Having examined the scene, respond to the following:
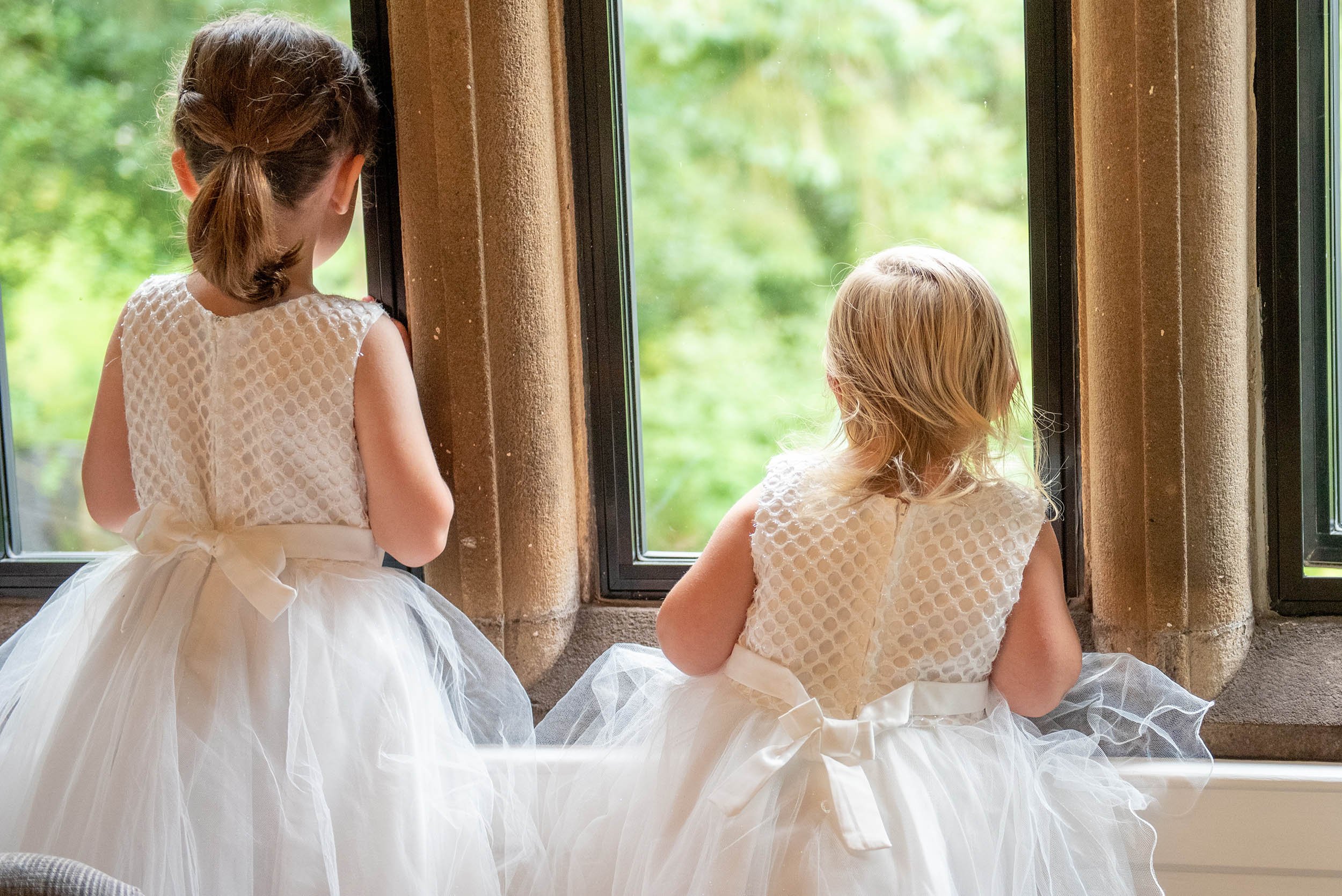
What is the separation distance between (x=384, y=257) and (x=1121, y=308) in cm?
122

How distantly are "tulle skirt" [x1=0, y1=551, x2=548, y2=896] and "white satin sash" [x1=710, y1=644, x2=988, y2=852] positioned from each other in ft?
1.35

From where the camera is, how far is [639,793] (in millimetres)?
1433

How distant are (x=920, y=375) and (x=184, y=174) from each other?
112cm

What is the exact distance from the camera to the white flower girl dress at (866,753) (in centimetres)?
127

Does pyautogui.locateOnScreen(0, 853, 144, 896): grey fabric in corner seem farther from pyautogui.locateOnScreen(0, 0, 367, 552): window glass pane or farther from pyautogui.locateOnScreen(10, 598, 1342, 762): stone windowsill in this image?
pyautogui.locateOnScreen(10, 598, 1342, 762): stone windowsill

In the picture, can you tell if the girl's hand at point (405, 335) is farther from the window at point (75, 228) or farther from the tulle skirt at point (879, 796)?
the tulle skirt at point (879, 796)

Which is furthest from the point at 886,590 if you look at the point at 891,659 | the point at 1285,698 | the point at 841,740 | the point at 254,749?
the point at 254,749

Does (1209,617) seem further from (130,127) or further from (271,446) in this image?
(130,127)

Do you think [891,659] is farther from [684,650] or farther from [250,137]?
[250,137]

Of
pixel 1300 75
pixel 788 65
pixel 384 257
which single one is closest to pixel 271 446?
pixel 384 257

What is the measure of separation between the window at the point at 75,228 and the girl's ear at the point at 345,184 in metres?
0.17

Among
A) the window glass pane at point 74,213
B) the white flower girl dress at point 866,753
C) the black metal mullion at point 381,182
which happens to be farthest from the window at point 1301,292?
the window glass pane at point 74,213

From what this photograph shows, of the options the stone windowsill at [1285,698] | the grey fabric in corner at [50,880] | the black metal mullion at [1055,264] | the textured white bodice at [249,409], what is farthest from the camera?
the black metal mullion at [1055,264]

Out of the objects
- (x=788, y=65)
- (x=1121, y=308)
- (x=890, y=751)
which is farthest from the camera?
(x=788, y=65)
